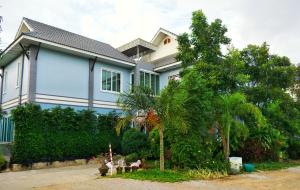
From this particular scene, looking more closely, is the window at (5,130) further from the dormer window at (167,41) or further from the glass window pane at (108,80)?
the dormer window at (167,41)

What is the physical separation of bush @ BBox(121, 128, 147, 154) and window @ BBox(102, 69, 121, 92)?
5.12 metres

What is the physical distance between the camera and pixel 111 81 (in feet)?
75.7

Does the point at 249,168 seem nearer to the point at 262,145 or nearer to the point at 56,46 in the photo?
the point at 262,145

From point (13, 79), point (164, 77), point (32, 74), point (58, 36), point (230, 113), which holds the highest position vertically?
point (58, 36)

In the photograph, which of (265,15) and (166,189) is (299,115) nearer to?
(265,15)

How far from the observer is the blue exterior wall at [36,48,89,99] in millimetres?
18781

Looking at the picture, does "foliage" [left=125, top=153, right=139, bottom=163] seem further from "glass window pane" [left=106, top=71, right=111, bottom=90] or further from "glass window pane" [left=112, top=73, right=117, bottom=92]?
"glass window pane" [left=112, top=73, right=117, bottom=92]

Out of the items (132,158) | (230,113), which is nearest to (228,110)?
(230,113)

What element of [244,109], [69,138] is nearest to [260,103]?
[244,109]

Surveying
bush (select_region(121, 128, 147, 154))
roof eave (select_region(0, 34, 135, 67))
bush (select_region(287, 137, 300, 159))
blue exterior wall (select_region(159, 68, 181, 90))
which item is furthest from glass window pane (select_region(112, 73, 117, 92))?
bush (select_region(287, 137, 300, 159))

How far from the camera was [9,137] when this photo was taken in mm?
20656

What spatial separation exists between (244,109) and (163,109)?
4610 millimetres

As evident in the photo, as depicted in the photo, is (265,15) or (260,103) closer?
(265,15)

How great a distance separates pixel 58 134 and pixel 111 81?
694 cm
